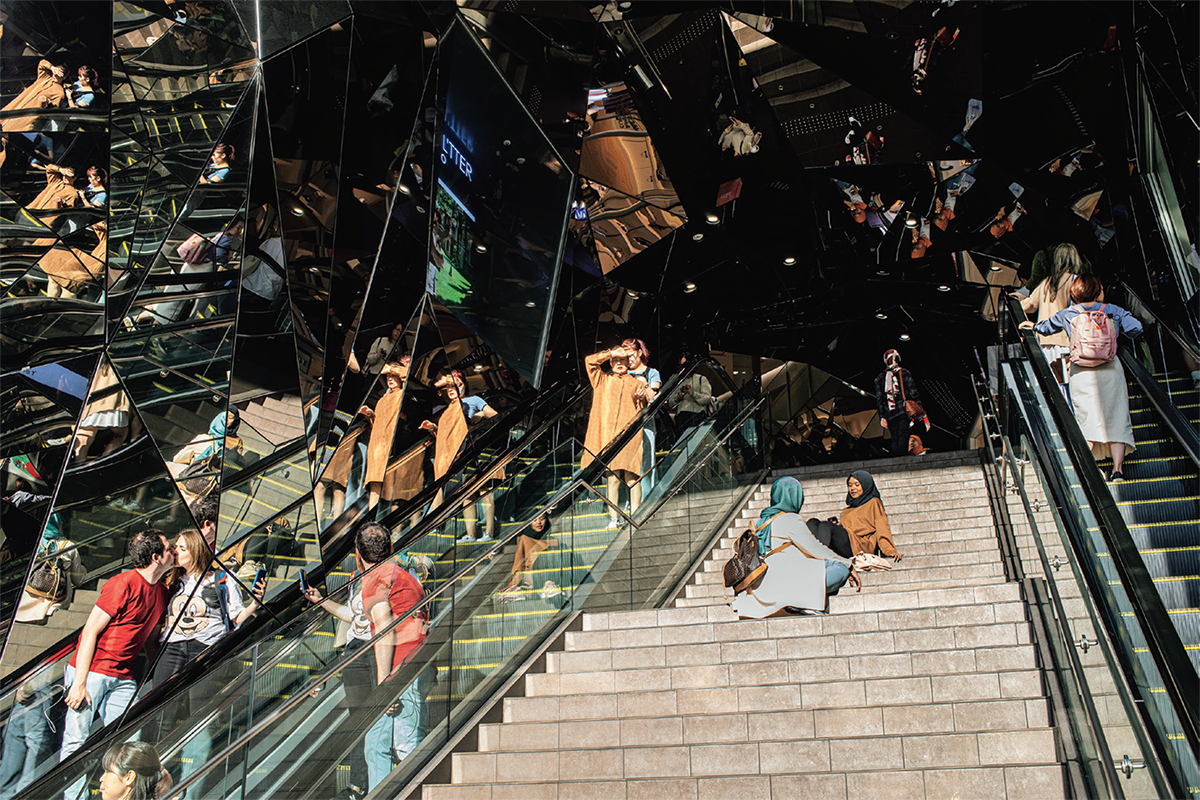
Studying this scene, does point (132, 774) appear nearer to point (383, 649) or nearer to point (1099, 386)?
point (383, 649)

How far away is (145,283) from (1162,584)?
6441mm

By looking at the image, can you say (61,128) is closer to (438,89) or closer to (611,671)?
(438,89)

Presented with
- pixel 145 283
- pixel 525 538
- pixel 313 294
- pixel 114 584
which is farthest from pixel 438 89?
pixel 114 584

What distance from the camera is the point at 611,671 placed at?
551 cm

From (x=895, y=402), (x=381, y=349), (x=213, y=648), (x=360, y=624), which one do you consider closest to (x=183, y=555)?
(x=213, y=648)

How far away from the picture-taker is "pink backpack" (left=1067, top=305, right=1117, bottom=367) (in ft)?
19.4

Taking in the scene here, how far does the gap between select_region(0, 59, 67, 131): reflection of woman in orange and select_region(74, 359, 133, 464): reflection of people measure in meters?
1.54

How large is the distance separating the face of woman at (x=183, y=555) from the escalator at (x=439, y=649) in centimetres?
66

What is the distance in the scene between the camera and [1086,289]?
6.37 meters

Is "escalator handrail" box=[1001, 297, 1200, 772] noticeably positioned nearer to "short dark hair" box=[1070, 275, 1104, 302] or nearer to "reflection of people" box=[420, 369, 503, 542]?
"short dark hair" box=[1070, 275, 1104, 302]

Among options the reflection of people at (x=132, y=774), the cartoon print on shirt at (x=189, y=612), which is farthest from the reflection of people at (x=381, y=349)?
the reflection of people at (x=132, y=774)

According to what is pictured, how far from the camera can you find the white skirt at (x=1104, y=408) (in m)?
5.77

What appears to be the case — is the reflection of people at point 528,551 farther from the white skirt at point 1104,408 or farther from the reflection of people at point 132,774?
the white skirt at point 1104,408

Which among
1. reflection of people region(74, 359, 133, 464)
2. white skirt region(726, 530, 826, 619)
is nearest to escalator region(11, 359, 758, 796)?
white skirt region(726, 530, 826, 619)
